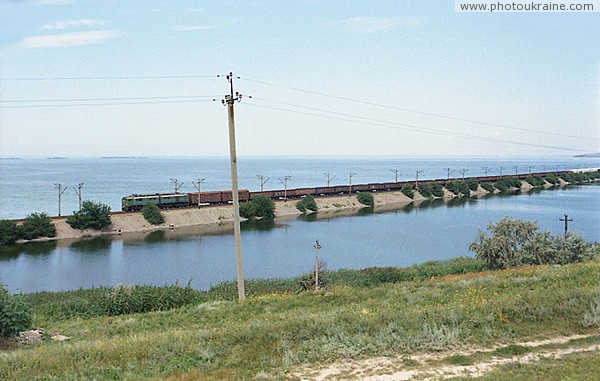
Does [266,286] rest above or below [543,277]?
below

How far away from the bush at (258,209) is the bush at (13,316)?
166 feet

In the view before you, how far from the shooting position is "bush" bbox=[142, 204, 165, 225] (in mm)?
57791

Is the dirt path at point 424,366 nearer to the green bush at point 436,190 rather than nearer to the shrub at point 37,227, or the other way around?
the shrub at point 37,227

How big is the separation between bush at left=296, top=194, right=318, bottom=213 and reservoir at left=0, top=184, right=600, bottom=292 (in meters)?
3.23

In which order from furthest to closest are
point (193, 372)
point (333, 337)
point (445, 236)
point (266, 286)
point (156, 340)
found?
point (445, 236) < point (266, 286) < point (156, 340) < point (333, 337) < point (193, 372)

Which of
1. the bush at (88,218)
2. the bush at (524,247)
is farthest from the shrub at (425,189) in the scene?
the bush at (524,247)

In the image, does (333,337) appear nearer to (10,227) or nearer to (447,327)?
(447,327)

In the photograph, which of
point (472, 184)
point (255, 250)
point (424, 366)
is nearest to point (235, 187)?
point (424, 366)

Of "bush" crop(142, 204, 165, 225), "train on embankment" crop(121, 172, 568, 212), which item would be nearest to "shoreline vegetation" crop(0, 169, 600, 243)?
"bush" crop(142, 204, 165, 225)

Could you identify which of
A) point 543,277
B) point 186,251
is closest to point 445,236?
point 186,251

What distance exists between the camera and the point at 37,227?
49250 mm

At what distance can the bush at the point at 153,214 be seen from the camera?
5779cm

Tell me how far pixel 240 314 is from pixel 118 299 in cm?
716

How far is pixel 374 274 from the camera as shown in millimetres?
27359
